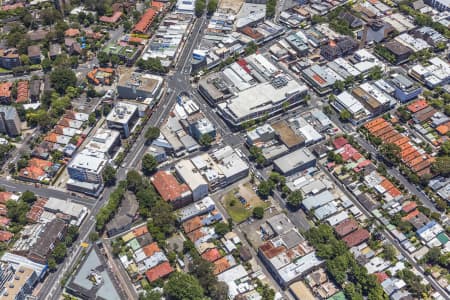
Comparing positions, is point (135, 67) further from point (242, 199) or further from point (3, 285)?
point (3, 285)

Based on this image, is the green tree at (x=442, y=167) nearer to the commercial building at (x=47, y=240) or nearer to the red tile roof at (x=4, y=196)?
the commercial building at (x=47, y=240)

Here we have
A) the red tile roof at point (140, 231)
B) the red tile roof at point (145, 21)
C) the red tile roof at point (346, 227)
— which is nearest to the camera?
the red tile roof at point (140, 231)

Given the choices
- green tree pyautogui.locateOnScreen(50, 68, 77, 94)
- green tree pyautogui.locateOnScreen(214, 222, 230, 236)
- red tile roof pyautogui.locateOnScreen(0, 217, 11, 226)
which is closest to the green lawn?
green tree pyautogui.locateOnScreen(214, 222, 230, 236)

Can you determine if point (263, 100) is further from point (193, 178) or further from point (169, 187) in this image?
point (169, 187)

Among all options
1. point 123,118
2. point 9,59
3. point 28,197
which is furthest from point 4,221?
point 9,59

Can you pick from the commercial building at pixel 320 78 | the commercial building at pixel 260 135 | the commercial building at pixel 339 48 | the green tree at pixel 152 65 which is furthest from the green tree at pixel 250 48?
the commercial building at pixel 260 135
